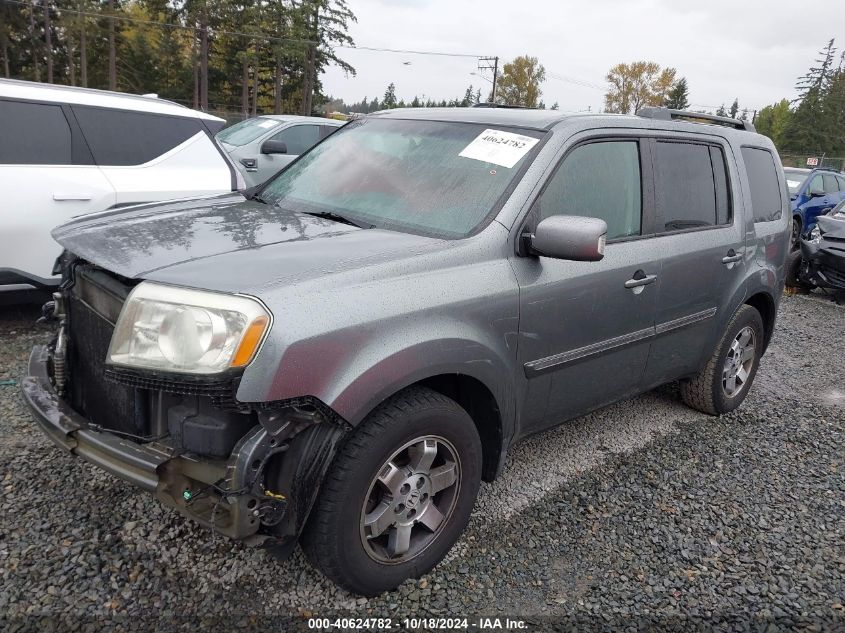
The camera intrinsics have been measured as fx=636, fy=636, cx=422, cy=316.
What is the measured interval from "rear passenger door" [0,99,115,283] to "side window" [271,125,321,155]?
5331 mm

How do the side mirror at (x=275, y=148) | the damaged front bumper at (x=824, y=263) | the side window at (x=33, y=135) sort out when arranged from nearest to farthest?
the side window at (x=33, y=135) < the side mirror at (x=275, y=148) < the damaged front bumper at (x=824, y=263)

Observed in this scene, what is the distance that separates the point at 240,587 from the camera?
2.39m

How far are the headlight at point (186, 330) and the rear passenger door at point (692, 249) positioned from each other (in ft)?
7.31

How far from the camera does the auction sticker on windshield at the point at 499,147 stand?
2.80 metres

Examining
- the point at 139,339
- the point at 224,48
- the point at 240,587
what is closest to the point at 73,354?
the point at 139,339

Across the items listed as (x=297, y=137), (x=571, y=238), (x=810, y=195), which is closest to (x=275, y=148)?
(x=571, y=238)

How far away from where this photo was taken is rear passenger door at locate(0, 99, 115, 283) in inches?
171

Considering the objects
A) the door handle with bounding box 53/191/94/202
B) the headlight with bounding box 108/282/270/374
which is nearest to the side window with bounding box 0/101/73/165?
the door handle with bounding box 53/191/94/202

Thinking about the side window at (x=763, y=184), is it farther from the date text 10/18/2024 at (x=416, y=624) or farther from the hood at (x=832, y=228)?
the hood at (x=832, y=228)

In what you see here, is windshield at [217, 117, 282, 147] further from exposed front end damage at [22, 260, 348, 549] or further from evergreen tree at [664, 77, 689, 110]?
evergreen tree at [664, 77, 689, 110]

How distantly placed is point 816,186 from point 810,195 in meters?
0.63

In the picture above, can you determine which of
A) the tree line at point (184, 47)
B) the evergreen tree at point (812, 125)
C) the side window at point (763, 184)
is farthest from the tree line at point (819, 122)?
the side window at point (763, 184)

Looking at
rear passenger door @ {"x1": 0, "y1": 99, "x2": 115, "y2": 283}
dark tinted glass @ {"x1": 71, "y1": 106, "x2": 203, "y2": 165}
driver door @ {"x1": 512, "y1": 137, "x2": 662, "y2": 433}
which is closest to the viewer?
driver door @ {"x1": 512, "y1": 137, "x2": 662, "y2": 433}

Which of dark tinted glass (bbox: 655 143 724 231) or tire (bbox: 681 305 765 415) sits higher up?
dark tinted glass (bbox: 655 143 724 231)
